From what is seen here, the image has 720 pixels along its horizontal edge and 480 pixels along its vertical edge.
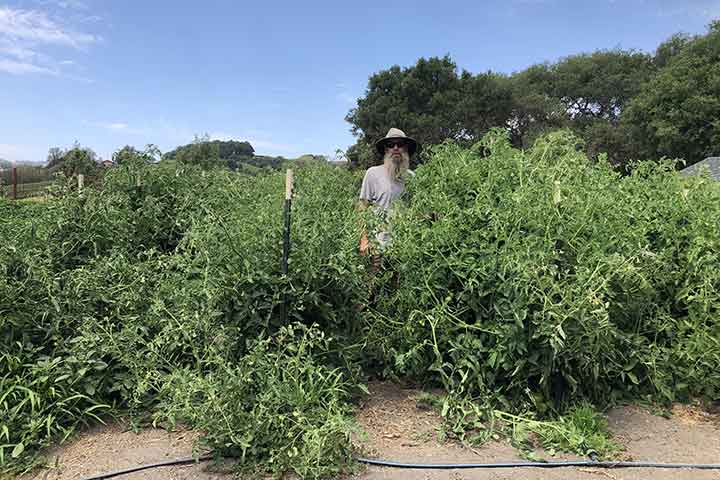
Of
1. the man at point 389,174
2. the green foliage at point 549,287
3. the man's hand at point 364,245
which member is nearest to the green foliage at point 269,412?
the green foliage at point 549,287

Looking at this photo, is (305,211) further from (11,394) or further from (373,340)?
(11,394)

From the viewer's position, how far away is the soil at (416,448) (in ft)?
7.01

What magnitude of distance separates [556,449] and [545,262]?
822 mm

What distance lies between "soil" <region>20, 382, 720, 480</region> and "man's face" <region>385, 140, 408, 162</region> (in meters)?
1.69

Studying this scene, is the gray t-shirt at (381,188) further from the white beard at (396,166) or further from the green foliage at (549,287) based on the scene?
the green foliage at (549,287)

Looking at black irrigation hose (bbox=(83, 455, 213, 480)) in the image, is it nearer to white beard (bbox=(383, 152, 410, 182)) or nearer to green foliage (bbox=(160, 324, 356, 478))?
green foliage (bbox=(160, 324, 356, 478))

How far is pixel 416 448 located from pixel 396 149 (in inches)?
80.7

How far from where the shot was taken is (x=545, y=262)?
242cm

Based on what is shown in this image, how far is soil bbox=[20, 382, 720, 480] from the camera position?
2137 mm

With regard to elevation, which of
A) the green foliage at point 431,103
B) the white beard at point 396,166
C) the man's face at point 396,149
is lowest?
the white beard at point 396,166

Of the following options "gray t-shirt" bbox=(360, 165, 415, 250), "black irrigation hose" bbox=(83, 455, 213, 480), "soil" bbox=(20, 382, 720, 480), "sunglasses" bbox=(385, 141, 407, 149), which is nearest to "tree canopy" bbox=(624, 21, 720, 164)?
"sunglasses" bbox=(385, 141, 407, 149)

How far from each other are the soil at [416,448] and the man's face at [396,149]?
1686 mm

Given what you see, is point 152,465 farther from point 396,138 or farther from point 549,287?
point 396,138

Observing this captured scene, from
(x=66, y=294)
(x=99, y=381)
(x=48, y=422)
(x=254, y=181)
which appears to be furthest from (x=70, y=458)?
(x=254, y=181)
